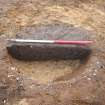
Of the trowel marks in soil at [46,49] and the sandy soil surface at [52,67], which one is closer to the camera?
the sandy soil surface at [52,67]

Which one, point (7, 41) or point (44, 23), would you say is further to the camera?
point (44, 23)

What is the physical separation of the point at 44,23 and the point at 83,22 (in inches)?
25.5

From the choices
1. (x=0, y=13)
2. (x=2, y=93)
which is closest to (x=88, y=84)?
(x=2, y=93)

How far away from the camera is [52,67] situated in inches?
196

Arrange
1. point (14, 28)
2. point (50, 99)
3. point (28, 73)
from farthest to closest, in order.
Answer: point (14, 28) < point (28, 73) < point (50, 99)

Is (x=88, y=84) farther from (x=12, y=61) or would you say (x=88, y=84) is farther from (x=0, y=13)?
(x=0, y=13)

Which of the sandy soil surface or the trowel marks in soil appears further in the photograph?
the trowel marks in soil

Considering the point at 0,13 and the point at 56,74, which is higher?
the point at 0,13

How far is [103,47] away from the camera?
511cm

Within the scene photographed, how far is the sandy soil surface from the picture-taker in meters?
4.48

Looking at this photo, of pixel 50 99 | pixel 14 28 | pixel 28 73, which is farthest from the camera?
pixel 14 28

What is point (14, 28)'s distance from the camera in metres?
5.28

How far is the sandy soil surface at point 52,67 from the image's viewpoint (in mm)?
4484

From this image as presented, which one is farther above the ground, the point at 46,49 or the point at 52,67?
the point at 46,49
